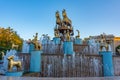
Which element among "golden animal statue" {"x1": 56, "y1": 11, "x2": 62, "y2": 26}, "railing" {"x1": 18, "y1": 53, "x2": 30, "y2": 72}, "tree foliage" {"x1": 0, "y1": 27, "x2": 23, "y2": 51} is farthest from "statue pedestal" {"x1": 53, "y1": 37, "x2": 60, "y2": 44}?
"tree foliage" {"x1": 0, "y1": 27, "x2": 23, "y2": 51}

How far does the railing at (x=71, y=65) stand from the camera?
14.7 m

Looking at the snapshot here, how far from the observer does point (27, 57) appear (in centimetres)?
1519

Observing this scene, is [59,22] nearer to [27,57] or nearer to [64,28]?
[64,28]

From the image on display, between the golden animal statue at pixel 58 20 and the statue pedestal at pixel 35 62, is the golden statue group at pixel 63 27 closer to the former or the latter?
the golden animal statue at pixel 58 20

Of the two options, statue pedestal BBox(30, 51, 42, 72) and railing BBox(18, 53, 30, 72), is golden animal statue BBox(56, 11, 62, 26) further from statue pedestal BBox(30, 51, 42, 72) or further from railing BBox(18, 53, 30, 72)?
statue pedestal BBox(30, 51, 42, 72)

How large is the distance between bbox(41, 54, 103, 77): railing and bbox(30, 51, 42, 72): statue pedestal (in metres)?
0.73

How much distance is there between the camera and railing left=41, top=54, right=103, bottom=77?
1467cm

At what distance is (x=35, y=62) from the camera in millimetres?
14094

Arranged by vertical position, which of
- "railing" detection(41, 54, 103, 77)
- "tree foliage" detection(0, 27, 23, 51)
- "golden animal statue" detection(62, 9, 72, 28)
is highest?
"golden animal statue" detection(62, 9, 72, 28)

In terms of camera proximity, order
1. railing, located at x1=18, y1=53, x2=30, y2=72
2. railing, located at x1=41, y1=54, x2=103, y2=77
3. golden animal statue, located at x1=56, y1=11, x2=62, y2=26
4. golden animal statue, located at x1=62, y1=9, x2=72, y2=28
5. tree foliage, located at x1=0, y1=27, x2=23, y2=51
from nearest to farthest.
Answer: railing, located at x1=41, y1=54, x2=103, y2=77 → railing, located at x1=18, y1=53, x2=30, y2=72 → golden animal statue, located at x1=62, y1=9, x2=72, y2=28 → golden animal statue, located at x1=56, y1=11, x2=62, y2=26 → tree foliage, located at x1=0, y1=27, x2=23, y2=51

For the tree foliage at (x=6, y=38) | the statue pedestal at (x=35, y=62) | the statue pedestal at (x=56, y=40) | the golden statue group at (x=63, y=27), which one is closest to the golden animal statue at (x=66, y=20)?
the golden statue group at (x=63, y=27)

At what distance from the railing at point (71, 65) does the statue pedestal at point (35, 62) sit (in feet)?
2.39

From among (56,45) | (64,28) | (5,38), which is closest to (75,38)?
(64,28)

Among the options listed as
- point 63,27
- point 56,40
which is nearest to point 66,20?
point 63,27
